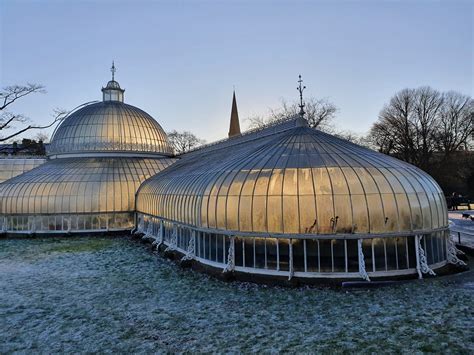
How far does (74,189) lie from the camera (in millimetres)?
29062

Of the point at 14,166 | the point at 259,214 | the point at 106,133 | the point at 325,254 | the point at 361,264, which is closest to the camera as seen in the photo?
the point at 361,264

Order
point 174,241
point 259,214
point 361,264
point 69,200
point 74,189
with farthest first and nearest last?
point 74,189
point 69,200
point 174,241
point 259,214
point 361,264

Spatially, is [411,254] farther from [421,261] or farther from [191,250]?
[191,250]

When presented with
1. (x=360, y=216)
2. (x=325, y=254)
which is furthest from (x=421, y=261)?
(x=325, y=254)

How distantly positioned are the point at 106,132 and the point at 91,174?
19.0 ft

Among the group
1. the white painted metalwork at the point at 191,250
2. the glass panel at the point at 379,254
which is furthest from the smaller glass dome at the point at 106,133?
the glass panel at the point at 379,254

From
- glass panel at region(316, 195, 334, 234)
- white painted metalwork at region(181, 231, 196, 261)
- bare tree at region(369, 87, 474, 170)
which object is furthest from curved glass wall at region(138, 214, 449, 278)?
bare tree at region(369, 87, 474, 170)

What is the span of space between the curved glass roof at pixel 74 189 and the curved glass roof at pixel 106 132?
2355 millimetres

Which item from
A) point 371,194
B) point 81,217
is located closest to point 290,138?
point 371,194

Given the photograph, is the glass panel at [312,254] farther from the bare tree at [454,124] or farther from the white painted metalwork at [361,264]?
the bare tree at [454,124]

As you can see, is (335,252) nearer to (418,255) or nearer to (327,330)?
(418,255)

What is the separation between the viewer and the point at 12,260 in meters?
19.7

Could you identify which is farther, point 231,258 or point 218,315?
point 231,258

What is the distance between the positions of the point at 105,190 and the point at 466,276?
86.1 ft
